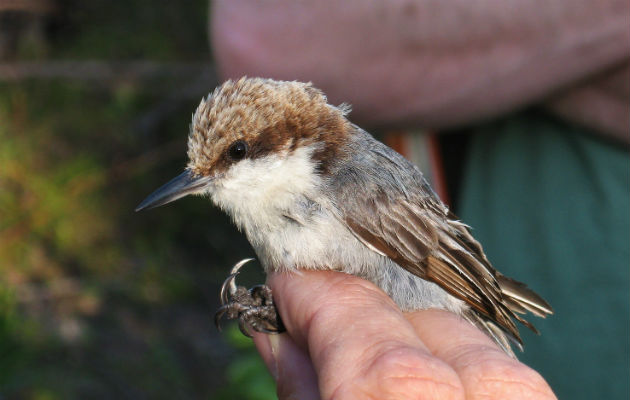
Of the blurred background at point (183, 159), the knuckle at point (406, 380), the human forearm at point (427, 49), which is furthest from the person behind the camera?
the blurred background at point (183, 159)

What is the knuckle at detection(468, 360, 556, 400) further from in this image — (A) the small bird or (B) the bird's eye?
(B) the bird's eye

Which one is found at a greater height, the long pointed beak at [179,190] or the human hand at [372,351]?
the long pointed beak at [179,190]

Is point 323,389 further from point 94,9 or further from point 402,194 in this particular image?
point 94,9

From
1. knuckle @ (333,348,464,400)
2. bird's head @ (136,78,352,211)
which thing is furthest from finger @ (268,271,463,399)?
bird's head @ (136,78,352,211)

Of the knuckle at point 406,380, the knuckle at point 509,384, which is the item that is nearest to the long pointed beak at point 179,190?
the knuckle at point 406,380

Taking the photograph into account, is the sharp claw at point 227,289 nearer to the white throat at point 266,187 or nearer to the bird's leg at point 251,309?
the bird's leg at point 251,309

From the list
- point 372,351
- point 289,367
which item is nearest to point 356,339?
point 372,351

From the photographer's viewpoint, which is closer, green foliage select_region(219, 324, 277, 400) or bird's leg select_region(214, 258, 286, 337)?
bird's leg select_region(214, 258, 286, 337)
